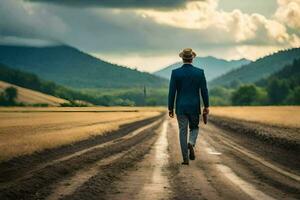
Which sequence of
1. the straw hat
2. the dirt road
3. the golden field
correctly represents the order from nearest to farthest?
the dirt road → the straw hat → the golden field

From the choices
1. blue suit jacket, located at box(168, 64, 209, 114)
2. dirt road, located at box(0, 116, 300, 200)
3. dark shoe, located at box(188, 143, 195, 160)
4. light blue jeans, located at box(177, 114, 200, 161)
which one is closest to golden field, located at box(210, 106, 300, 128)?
dirt road, located at box(0, 116, 300, 200)

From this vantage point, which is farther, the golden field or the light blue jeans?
the golden field

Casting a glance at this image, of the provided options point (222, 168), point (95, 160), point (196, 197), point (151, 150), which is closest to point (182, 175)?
point (222, 168)

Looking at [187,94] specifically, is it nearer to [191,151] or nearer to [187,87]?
[187,87]

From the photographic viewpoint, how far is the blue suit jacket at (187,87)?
1369 cm

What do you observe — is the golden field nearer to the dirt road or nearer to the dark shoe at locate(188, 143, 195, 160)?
the dirt road

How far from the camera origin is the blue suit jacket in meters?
13.7

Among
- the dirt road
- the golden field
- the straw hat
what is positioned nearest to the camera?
the dirt road

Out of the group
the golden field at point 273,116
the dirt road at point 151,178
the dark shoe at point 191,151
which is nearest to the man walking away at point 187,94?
the dark shoe at point 191,151

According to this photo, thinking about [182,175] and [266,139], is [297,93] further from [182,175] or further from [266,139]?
[182,175]

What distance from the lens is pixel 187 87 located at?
543 inches

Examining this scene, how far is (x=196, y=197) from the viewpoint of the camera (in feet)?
27.9

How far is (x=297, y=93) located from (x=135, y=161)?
171790mm

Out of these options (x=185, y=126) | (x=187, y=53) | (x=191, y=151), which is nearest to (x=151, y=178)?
(x=185, y=126)
